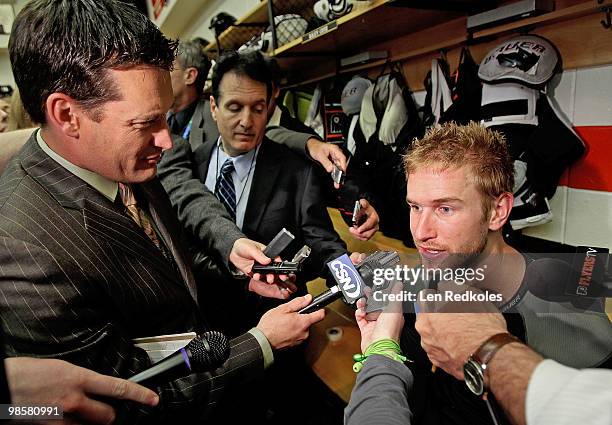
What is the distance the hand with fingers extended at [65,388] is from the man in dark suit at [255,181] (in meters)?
0.56

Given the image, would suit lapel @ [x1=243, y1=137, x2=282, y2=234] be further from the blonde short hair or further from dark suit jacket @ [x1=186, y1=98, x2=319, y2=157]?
the blonde short hair

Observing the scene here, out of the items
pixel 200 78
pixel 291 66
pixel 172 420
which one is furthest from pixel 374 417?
pixel 291 66

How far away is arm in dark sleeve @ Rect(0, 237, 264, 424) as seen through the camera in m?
0.57

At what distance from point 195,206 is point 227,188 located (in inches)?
5.2

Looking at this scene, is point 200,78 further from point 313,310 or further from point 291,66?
point 313,310

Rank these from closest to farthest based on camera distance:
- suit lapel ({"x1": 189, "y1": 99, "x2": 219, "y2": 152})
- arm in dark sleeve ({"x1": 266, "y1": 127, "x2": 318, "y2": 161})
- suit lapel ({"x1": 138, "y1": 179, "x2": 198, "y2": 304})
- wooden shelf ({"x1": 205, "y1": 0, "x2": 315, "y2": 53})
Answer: suit lapel ({"x1": 138, "y1": 179, "x2": 198, "y2": 304})
arm in dark sleeve ({"x1": 266, "y1": 127, "x2": 318, "y2": 161})
suit lapel ({"x1": 189, "y1": 99, "x2": 219, "y2": 152})
wooden shelf ({"x1": 205, "y1": 0, "x2": 315, "y2": 53})

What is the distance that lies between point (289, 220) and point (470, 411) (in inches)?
29.0

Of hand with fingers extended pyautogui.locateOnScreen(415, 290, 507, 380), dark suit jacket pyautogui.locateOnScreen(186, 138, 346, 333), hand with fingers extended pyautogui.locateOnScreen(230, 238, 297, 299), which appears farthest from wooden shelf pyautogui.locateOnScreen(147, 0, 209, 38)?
hand with fingers extended pyautogui.locateOnScreen(415, 290, 507, 380)

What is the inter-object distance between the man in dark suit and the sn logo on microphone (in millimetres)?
391

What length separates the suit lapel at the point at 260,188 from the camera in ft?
4.04

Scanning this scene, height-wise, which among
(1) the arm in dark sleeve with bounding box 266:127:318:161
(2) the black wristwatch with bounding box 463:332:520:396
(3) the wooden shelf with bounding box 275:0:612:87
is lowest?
(2) the black wristwatch with bounding box 463:332:520:396

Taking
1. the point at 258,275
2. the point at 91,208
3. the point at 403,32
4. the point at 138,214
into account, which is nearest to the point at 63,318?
the point at 91,208

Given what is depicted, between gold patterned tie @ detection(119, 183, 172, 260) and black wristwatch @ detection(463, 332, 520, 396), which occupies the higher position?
gold patterned tie @ detection(119, 183, 172, 260)

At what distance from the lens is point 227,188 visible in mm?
1326
